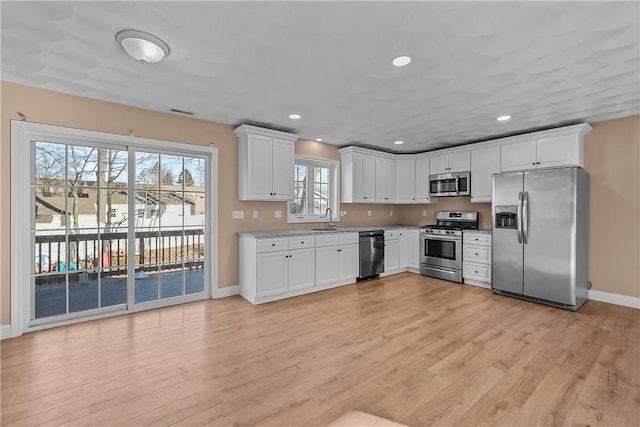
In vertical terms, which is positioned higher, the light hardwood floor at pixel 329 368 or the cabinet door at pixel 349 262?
the cabinet door at pixel 349 262

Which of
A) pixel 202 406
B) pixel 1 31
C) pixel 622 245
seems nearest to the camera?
pixel 202 406

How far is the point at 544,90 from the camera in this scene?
3.00 meters

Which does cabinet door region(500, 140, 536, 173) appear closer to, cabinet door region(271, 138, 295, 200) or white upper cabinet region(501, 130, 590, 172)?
white upper cabinet region(501, 130, 590, 172)

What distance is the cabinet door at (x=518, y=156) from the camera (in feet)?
14.4

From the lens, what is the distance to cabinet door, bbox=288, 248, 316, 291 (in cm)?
425

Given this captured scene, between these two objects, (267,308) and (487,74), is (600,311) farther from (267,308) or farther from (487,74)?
(267,308)

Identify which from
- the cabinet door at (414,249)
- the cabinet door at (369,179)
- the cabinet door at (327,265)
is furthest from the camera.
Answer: the cabinet door at (414,249)

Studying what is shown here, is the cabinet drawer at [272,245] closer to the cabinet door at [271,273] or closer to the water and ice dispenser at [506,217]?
the cabinet door at [271,273]

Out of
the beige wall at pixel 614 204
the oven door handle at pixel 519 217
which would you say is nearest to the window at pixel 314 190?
the oven door handle at pixel 519 217

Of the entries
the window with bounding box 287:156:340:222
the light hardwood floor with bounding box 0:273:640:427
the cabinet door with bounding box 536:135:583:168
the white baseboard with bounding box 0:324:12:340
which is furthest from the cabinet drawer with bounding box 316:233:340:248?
the white baseboard with bounding box 0:324:12:340

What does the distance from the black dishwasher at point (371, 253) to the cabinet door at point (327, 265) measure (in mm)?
570

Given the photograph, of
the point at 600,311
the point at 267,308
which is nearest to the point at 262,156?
the point at 267,308

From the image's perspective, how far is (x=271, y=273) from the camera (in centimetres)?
405

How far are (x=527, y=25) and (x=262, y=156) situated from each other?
131 inches
